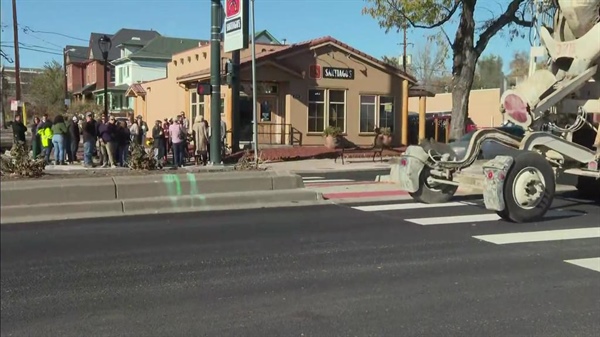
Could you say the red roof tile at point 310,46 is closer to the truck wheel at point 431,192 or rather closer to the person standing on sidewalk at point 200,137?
the person standing on sidewalk at point 200,137

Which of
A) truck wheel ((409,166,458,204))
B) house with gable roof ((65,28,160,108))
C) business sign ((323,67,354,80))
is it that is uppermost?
house with gable roof ((65,28,160,108))

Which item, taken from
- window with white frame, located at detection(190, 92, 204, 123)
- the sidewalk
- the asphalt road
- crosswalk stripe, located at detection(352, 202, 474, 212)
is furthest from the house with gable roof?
the asphalt road

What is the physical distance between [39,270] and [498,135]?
252 inches

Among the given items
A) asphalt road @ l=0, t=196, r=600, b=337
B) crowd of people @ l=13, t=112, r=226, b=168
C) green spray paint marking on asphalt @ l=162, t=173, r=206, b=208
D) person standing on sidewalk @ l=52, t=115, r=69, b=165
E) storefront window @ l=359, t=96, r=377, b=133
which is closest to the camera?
asphalt road @ l=0, t=196, r=600, b=337

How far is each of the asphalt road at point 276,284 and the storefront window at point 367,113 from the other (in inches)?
816

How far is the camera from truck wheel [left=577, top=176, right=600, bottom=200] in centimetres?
1114

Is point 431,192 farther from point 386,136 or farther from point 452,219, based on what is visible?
point 386,136

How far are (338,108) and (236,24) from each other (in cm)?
1188

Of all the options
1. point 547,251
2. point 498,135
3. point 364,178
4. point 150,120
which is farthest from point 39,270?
point 150,120

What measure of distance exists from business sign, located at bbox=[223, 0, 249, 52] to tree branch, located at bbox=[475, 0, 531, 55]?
8.69 m

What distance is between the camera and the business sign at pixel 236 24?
637 inches

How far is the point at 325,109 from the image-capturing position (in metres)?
27.6

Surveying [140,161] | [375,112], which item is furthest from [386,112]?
[140,161]

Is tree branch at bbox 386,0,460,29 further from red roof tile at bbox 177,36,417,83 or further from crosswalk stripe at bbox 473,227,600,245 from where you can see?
crosswalk stripe at bbox 473,227,600,245
